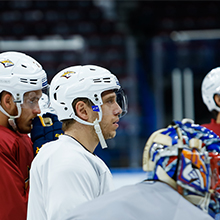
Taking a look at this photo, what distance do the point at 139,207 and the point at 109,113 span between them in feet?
2.74

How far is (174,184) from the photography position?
952mm

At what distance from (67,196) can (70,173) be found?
0.08 m

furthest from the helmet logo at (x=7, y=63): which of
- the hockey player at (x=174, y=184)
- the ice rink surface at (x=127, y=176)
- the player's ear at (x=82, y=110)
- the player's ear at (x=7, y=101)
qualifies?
the ice rink surface at (x=127, y=176)

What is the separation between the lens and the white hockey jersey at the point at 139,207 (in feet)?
2.70

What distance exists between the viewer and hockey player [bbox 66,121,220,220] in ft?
2.76

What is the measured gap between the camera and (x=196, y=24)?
30.5 feet

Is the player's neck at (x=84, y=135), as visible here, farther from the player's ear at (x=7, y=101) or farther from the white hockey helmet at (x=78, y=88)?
the player's ear at (x=7, y=101)

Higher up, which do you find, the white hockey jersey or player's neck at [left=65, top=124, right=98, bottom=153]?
the white hockey jersey

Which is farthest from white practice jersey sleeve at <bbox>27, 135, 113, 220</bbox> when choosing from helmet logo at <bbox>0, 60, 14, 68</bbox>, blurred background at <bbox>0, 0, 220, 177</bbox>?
blurred background at <bbox>0, 0, 220, 177</bbox>

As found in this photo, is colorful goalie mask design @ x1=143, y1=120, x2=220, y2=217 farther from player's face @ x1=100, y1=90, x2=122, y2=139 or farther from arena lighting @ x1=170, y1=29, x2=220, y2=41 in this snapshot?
arena lighting @ x1=170, y1=29, x2=220, y2=41

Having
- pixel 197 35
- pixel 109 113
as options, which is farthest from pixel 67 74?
pixel 197 35

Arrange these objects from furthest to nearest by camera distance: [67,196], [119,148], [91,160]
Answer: [119,148] → [91,160] → [67,196]

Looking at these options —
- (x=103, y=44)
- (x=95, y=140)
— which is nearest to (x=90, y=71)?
(x=95, y=140)

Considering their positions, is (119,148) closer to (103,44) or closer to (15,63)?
(103,44)
